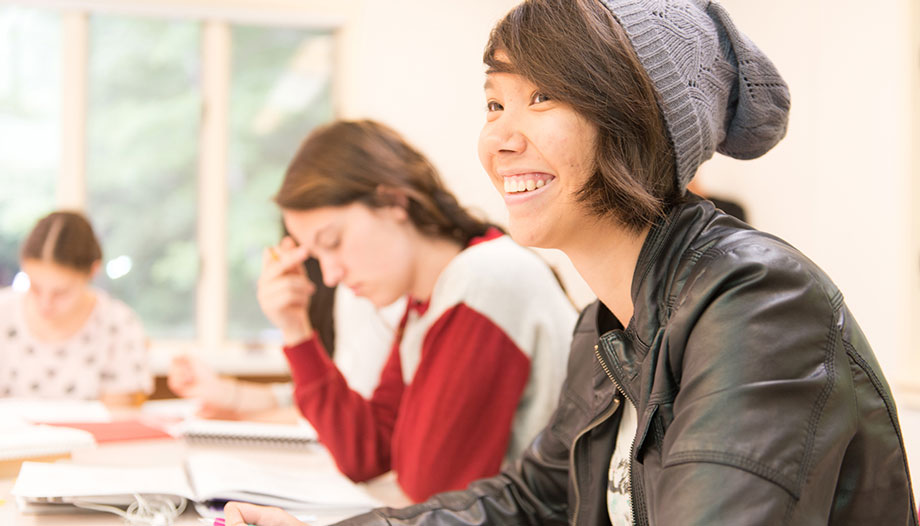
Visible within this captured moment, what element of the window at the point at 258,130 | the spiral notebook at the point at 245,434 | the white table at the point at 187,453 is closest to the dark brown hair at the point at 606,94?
the white table at the point at 187,453

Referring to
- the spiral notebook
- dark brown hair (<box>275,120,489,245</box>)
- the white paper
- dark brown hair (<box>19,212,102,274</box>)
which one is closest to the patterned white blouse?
dark brown hair (<box>19,212,102,274</box>)

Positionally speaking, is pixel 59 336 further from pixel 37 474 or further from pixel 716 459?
pixel 716 459

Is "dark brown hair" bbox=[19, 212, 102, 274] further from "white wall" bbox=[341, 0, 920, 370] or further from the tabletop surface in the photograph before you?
"white wall" bbox=[341, 0, 920, 370]

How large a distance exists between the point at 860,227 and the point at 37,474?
2803 mm

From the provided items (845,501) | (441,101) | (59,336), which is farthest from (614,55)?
(441,101)

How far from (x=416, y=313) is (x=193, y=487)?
1.97ft

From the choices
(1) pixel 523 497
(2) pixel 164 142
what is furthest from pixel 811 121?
(2) pixel 164 142

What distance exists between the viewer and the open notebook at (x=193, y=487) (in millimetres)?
1170

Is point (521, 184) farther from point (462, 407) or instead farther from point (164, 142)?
point (164, 142)

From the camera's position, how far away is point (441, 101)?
4270 millimetres

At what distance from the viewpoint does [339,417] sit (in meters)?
1.64

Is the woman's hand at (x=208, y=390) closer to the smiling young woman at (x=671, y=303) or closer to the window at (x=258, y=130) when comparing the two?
the smiling young woman at (x=671, y=303)

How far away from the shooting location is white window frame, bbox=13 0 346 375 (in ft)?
13.7

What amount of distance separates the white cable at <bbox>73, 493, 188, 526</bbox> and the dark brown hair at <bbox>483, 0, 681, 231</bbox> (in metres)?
0.71
